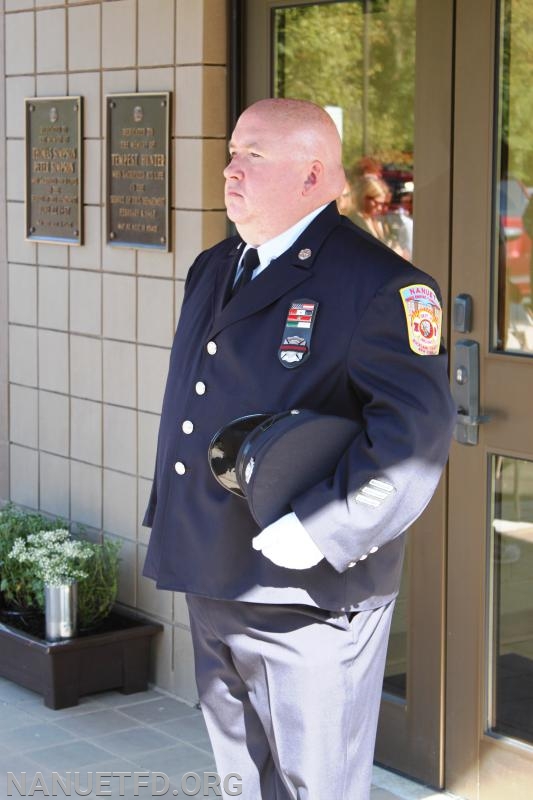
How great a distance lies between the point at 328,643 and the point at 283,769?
290 mm

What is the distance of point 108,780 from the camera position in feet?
13.8

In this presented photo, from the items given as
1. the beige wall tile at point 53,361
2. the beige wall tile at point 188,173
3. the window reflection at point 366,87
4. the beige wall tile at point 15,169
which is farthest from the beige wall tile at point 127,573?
the window reflection at point 366,87

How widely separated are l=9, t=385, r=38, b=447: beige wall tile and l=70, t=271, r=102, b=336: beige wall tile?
438 mm

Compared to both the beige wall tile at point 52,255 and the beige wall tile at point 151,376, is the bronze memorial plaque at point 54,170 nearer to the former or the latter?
the beige wall tile at point 52,255

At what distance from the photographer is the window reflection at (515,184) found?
3697 mm

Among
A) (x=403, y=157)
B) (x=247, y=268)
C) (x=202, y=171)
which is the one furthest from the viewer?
(x=202, y=171)

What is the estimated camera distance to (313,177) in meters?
2.85

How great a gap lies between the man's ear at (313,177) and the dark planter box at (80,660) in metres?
2.40

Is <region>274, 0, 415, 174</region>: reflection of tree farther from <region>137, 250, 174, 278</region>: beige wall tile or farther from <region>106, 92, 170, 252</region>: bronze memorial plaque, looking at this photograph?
<region>137, 250, 174, 278</region>: beige wall tile

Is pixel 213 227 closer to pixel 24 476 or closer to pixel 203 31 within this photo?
pixel 203 31

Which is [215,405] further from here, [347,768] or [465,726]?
[465,726]

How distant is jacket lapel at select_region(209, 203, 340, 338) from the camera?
2.84 meters

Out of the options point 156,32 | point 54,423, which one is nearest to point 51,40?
point 156,32

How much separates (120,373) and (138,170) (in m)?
0.73
